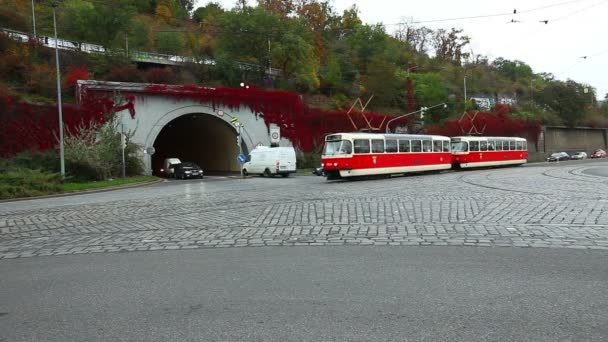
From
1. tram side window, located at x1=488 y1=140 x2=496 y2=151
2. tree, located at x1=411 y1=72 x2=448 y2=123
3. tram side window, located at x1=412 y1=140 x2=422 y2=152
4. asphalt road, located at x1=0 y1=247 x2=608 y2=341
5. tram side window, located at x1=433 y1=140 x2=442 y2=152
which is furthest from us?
tree, located at x1=411 y1=72 x2=448 y2=123

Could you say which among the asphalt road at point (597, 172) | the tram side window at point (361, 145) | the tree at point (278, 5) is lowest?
the asphalt road at point (597, 172)

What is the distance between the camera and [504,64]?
115000 mm

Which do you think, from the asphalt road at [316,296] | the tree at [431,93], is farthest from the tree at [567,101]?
the asphalt road at [316,296]

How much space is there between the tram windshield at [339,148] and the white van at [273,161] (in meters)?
8.30

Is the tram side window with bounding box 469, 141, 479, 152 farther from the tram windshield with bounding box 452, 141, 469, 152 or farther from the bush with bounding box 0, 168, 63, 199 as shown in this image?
the bush with bounding box 0, 168, 63, 199

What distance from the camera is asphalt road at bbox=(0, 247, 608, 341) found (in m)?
4.00

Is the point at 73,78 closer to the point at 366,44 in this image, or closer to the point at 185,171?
the point at 185,171

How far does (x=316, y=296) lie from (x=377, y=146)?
2572cm

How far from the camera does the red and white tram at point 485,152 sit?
1594 inches

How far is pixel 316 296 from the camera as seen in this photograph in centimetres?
491

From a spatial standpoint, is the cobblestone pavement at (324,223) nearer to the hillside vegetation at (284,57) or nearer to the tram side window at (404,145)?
the tram side window at (404,145)

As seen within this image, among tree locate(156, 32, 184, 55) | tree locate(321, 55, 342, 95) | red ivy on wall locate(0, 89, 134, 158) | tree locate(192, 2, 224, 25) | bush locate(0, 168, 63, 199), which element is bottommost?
bush locate(0, 168, 63, 199)

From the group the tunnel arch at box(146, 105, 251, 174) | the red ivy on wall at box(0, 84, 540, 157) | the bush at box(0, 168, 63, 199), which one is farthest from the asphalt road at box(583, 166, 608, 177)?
the tunnel arch at box(146, 105, 251, 174)

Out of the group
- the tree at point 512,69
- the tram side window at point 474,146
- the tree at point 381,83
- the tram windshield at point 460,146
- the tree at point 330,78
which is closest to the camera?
the tram windshield at point 460,146
